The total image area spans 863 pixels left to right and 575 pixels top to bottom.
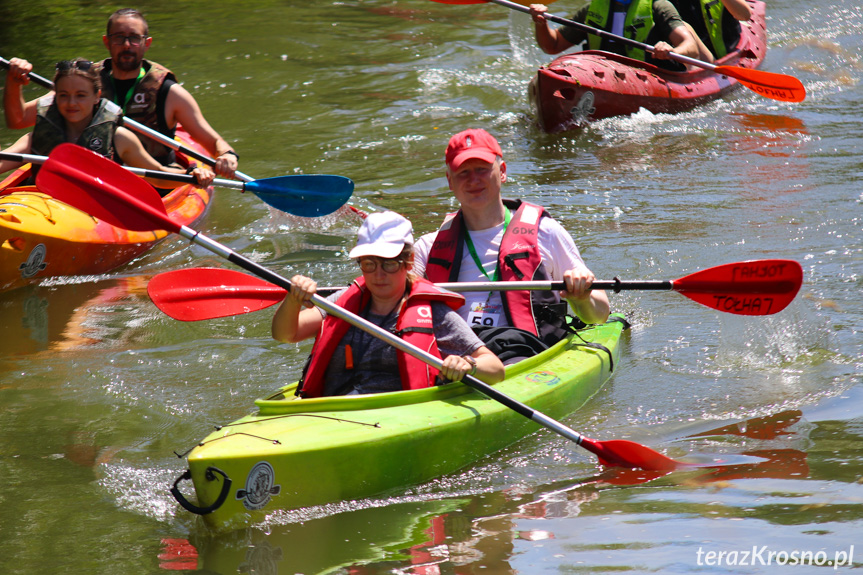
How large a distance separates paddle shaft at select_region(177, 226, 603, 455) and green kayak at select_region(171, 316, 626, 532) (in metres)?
0.13

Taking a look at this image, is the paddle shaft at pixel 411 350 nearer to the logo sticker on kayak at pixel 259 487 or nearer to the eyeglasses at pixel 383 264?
the eyeglasses at pixel 383 264

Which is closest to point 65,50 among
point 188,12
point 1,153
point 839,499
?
point 188,12

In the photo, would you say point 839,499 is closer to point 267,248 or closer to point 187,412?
point 187,412

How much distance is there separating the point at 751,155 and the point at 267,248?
4.25m

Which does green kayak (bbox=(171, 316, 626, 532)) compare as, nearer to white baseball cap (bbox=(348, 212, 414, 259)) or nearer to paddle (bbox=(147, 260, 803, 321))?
paddle (bbox=(147, 260, 803, 321))

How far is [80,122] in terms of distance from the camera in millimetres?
5840

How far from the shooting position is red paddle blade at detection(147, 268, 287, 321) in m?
3.81

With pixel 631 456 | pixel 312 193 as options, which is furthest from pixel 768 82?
pixel 631 456

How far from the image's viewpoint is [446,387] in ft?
11.8

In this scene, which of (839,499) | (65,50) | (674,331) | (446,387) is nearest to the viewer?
(839,499)

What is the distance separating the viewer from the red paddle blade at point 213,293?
3812 mm

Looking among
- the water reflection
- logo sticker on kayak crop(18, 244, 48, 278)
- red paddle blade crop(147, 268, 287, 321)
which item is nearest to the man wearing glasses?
logo sticker on kayak crop(18, 244, 48, 278)

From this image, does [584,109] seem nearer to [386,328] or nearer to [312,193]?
[312,193]

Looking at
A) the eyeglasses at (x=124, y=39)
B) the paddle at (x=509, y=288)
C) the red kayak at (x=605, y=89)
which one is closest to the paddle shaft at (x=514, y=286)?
the paddle at (x=509, y=288)
